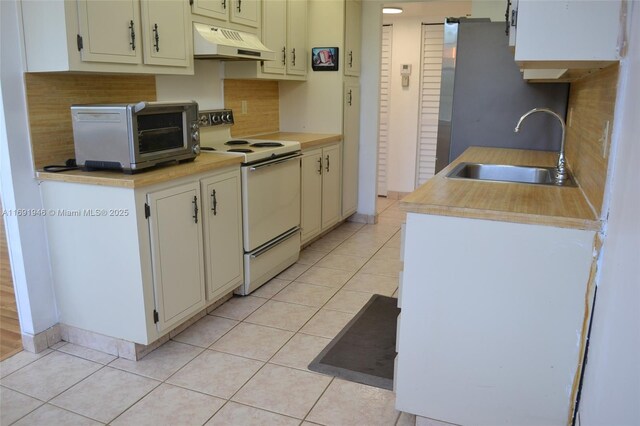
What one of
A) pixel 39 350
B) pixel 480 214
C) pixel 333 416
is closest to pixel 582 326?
pixel 480 214

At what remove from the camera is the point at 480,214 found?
1.72m

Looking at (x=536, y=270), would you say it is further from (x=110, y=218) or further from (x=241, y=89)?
(x=241, y=89)

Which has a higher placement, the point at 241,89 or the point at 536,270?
the point at 241,89

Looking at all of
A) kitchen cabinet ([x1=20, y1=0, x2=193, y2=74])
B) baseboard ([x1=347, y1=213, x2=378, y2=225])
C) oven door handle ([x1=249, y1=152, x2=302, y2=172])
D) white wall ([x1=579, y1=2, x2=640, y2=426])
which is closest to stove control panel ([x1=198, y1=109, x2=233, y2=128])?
oven door handle ([x1=249, y1=152, x2=302, y2=172])

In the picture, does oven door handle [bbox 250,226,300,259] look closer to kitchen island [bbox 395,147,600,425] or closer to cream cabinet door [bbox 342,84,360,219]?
cream cabinet door [bbox 342,84,360,219]

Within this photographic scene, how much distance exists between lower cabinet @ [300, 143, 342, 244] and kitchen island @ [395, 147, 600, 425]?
7.05 feet

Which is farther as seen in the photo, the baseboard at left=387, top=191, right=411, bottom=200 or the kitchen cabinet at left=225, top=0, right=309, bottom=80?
the baseboard at left=387, top=191, right=411, bottom=200

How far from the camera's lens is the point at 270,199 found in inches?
135

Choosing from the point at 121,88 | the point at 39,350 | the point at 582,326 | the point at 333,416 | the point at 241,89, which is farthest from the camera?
the point at 241,89

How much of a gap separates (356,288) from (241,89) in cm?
196

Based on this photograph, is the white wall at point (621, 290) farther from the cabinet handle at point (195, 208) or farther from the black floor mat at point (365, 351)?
the cabinet handle at point (195, 208)

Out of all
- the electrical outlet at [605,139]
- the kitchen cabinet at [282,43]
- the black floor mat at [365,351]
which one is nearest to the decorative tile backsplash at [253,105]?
the kitchen cabinet at [282,43]

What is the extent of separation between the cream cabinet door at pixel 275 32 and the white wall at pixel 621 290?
2.83m

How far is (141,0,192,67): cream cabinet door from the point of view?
2.64 metres
